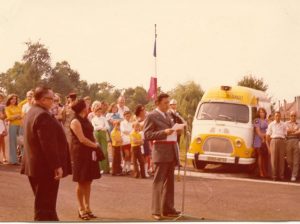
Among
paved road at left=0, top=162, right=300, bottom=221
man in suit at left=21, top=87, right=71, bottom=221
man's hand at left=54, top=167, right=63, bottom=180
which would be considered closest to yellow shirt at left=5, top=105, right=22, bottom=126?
paved road at left=0, top=162, right=300, bottom=221

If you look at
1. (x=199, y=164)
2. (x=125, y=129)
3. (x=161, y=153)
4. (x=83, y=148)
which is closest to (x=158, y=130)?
(x=161, y=153)

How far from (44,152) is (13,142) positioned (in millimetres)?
2371

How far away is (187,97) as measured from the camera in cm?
680

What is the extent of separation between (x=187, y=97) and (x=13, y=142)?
2.32 m

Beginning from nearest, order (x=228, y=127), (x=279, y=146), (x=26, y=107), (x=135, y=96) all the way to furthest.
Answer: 1. (x=26, y=107)
2. (x=135, y=96)
3. (x=279, y=146)
4. (x=228, y=127)

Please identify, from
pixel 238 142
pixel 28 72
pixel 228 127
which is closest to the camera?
pixel 28 72

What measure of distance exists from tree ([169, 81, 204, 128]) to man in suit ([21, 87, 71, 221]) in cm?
185

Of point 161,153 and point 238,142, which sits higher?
point 161,153

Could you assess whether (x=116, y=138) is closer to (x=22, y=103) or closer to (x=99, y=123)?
(x=99, y=123)

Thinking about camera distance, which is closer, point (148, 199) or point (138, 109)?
point (148, 199)

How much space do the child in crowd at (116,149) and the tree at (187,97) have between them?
0.96 m

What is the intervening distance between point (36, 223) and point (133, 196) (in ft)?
4.90

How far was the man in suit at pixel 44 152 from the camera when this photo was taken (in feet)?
15.1

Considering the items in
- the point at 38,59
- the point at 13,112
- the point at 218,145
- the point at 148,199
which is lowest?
the point at 148,199
